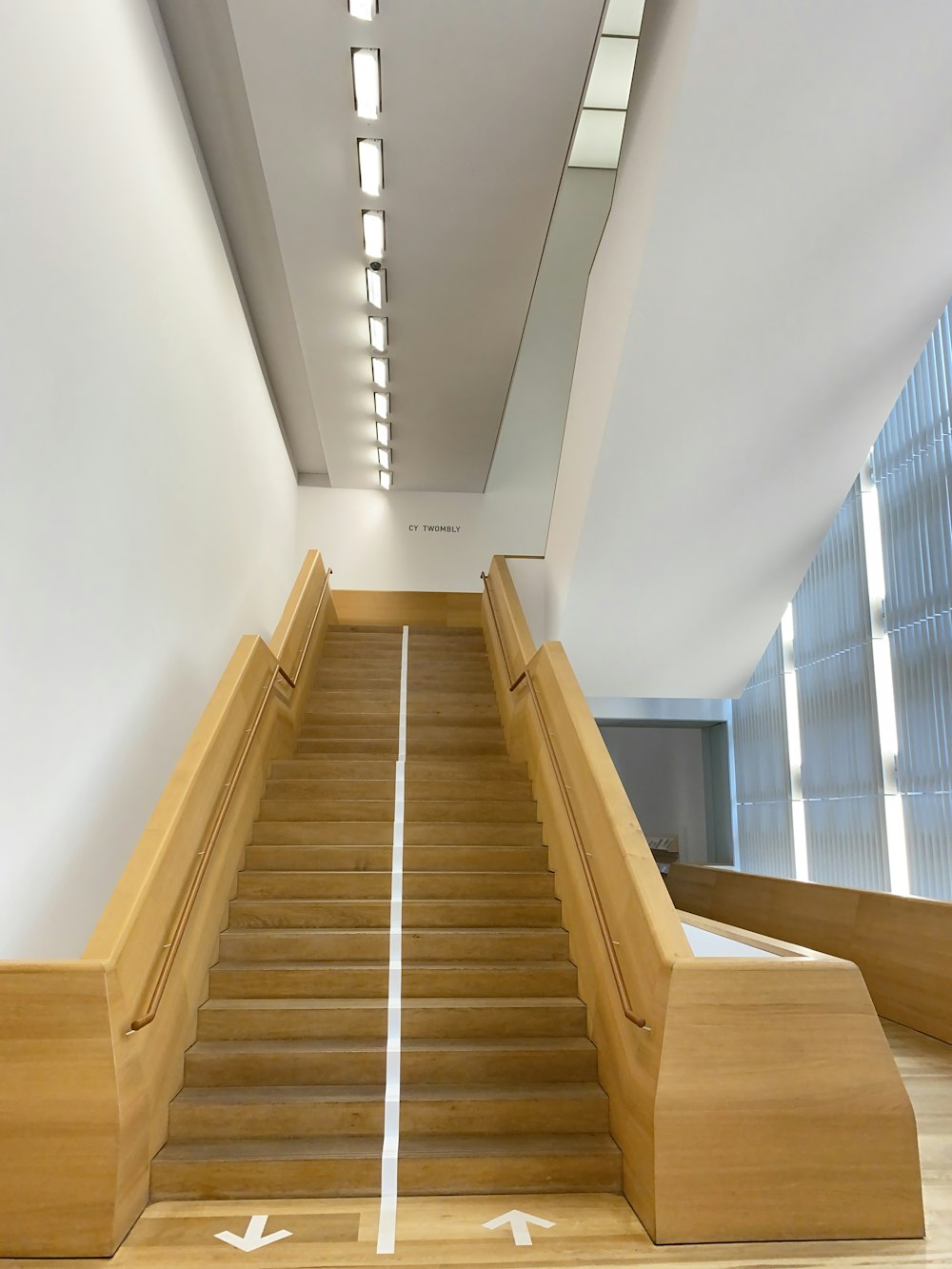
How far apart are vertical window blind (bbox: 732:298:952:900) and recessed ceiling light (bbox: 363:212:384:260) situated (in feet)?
12.6

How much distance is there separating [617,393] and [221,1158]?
182 inches

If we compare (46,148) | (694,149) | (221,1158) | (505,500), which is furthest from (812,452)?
(505,500)

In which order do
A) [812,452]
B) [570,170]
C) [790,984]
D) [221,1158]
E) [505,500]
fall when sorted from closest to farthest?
[790,984]
[221,1158]
[812,452]
[570,170]
[505,500]

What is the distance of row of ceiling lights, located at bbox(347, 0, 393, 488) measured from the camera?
5891 mm

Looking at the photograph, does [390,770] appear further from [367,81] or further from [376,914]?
[367,81]

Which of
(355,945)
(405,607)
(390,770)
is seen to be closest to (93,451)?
(355,945)

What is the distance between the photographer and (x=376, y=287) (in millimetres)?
8305

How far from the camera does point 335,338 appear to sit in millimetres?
9234

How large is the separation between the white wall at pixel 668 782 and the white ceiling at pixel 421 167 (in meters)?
3.97

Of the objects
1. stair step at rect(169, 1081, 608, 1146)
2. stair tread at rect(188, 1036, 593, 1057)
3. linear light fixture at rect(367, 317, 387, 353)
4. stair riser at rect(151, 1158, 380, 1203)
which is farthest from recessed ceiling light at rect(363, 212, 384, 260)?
stair riser at rect(151, 1158, 380, 1203)

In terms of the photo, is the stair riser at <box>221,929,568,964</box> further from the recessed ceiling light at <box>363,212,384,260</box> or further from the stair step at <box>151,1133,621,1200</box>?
the recessed ceiling light at <box>363,212,384,260</box>

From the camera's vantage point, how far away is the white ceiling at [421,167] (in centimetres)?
574

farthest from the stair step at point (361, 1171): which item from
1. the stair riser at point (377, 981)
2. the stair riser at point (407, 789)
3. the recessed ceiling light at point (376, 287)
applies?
the recessed ceiling light at point (376, 287)

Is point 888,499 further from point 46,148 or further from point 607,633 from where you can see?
point 46,148
